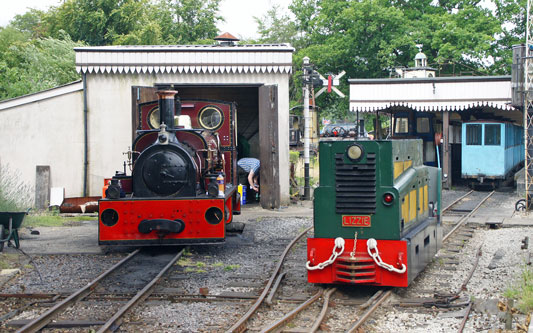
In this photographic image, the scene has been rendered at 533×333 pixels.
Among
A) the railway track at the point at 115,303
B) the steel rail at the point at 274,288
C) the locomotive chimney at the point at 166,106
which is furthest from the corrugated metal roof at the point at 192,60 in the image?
the steel rail at the point at 274,288

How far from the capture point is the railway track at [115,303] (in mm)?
6281

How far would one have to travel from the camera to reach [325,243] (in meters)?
7.66

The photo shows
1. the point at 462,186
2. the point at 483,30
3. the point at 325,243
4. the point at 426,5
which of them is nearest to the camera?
the point at 325,243

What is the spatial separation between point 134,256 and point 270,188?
22.7ft

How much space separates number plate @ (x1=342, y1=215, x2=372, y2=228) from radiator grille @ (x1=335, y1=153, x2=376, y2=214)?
0.06 m

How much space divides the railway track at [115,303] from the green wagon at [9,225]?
1.90 metres

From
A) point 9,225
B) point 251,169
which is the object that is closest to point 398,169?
point 9,225

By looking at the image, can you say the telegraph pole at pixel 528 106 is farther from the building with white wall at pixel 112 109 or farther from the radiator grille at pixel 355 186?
the radiator grille at pixel 355 186

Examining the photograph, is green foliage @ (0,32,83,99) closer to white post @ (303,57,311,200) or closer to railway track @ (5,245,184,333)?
white post @ (303,57,311,200)

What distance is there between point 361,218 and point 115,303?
3.01m

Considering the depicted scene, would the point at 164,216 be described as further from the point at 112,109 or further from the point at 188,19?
the point at 188,19

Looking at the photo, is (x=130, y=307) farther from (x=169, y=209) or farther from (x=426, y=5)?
(x=426, y=5)

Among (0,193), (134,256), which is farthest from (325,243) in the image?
(0,193)

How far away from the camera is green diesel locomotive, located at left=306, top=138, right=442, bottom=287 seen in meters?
7.44
